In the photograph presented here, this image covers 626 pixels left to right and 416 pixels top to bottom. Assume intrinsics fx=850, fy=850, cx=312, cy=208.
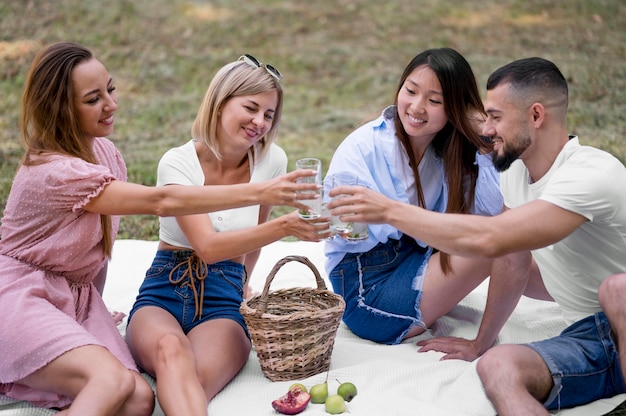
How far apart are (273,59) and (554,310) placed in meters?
7.92

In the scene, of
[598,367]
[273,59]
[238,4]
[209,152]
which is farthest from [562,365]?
[238,4]

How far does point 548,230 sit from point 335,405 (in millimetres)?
1241

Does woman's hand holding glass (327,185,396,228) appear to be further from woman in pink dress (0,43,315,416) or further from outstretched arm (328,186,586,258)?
woman in pink dress (0,43,315,416)

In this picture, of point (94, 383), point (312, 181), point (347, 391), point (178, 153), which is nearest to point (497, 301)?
point (347, 391)

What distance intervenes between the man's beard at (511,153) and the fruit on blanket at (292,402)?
1.45 m

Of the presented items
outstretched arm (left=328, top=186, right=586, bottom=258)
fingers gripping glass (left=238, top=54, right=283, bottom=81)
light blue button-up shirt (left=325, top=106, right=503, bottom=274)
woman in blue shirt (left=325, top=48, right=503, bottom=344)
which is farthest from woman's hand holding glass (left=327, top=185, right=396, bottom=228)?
fingers gripping glass (left=238, top=54, right=283, bottom=81)

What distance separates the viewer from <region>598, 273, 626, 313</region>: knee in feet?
12.3

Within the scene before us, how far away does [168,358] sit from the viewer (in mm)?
3910

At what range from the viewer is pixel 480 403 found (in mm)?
3902

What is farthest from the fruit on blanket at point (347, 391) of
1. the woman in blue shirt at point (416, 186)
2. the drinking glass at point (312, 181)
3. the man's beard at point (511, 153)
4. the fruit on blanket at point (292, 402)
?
the man's beard at point (511, 153)

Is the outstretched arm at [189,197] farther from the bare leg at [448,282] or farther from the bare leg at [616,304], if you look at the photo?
the bare leg at [616,304]

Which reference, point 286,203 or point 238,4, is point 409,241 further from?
point 238,4

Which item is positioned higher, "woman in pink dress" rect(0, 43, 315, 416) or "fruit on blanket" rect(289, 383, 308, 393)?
"woman in pink dress" rect(0, 43, 315, 416)

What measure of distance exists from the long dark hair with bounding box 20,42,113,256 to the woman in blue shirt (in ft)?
4.33
